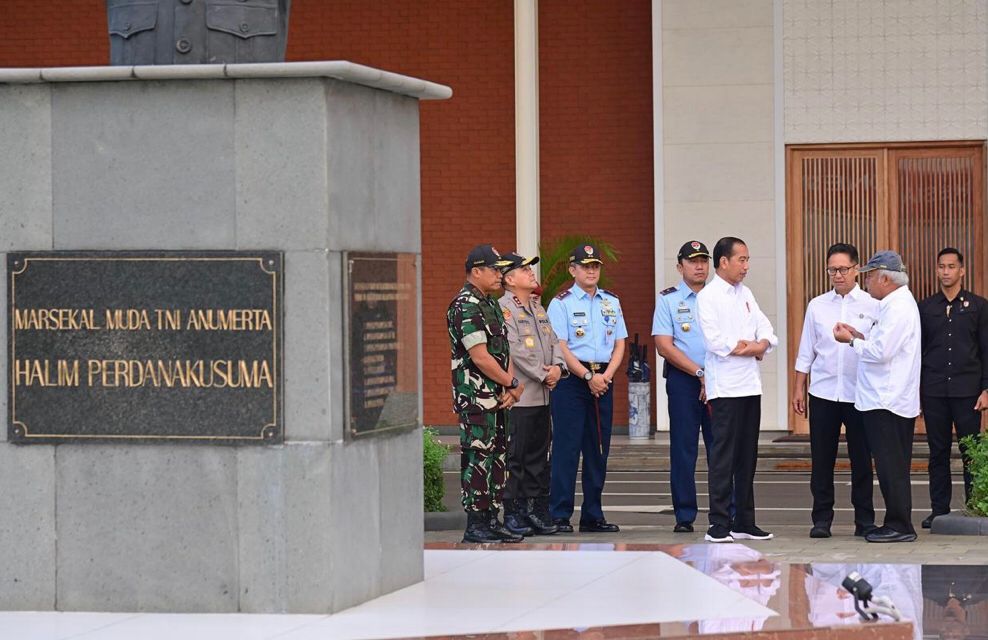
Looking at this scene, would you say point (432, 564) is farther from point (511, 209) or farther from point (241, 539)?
point (511, 209)

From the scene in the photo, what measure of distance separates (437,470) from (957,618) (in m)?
5.03

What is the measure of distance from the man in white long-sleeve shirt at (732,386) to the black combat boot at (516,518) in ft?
4.05

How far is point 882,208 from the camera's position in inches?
770

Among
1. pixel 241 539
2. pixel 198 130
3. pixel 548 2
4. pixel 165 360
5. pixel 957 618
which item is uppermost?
pixel 548 2

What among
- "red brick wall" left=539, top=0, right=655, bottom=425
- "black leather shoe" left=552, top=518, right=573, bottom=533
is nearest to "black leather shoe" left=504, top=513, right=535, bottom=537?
"black leather shoe" left=552, top=518, right=573, bottom=533

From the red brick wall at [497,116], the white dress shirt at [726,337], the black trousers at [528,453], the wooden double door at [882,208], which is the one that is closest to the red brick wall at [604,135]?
the red brick wall at [497,116]

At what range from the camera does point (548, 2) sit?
68.8ft

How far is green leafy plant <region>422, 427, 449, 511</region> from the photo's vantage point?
12.4 m

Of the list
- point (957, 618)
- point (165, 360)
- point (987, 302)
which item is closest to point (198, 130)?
point (165, 360)

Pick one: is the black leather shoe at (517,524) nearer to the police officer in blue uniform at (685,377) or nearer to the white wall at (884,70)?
the police officer in blue uniform at (685,377)

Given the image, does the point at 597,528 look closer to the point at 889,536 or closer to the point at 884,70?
the point at 889,536

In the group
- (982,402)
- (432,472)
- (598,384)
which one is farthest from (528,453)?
(982,402)

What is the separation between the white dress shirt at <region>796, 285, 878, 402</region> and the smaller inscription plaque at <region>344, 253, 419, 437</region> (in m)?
4.21

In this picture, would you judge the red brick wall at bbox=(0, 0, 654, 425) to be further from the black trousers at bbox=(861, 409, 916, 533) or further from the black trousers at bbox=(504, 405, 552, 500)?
the black trousers at bbox=(861, 409, 916, 533)
